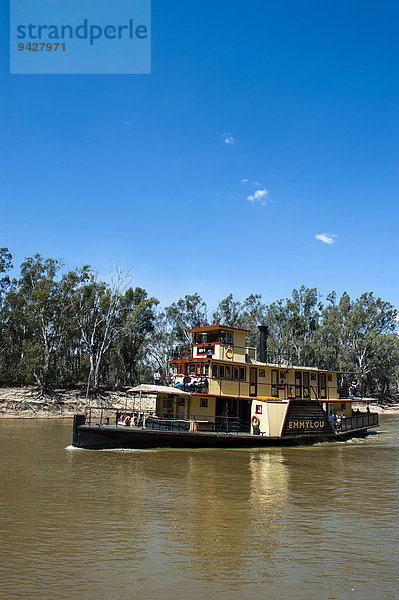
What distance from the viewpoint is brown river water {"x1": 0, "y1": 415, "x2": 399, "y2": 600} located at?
24.1ft

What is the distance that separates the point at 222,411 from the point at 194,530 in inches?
632

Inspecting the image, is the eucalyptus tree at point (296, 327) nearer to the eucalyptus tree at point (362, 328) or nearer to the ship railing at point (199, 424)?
the eucalyptus tree at point (362, 328)

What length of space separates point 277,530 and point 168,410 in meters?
15.4

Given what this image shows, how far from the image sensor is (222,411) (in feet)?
85.1

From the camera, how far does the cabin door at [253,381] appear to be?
27183mm

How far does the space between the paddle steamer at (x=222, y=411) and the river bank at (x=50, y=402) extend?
1811cm

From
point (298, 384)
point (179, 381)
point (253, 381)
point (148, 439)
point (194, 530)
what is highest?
point (179, 381)

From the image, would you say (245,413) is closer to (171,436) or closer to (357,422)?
(171,436)

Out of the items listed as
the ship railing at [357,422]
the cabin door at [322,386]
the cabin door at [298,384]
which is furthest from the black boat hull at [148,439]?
the cabin door at [322,386]

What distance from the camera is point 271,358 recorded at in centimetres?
7525

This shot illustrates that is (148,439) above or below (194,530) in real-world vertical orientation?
below

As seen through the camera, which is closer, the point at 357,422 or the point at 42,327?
Result: the point at 357,422

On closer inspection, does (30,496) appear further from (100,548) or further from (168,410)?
(168,410)

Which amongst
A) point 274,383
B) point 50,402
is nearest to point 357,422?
point 274,383
